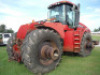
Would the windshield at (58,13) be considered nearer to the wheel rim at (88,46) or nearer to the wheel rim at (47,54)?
the wheel rim at (88,46)

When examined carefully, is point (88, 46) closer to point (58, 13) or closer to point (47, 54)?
point (58, 13)

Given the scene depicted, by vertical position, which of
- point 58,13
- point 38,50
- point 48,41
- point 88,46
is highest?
point 58,13

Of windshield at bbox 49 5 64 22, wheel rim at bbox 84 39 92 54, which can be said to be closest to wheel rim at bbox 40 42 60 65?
windshield at bbox 49 5 64 22

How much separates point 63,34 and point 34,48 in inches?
68.4

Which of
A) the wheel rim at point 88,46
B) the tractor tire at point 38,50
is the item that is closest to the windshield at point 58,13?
the tractor tire at point 38,50

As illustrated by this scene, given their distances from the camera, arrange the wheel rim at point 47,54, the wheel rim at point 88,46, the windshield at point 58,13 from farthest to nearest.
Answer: the wheel rim at point 88,46 < the windshield at point 58,13 < the wheel rim at point 47,54


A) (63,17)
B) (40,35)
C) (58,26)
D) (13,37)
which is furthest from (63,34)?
(13,37)

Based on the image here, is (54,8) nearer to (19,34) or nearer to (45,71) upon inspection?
(19,34)

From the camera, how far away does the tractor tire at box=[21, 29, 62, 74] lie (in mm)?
2916

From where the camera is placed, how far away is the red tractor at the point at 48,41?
300 cm

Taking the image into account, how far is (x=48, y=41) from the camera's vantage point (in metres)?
3.59

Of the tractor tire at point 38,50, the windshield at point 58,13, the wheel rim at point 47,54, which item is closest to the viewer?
the tractor tire at point 38,50

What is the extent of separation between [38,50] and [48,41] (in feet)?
1.93

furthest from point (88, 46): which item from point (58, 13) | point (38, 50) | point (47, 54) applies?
point (38, 50)
